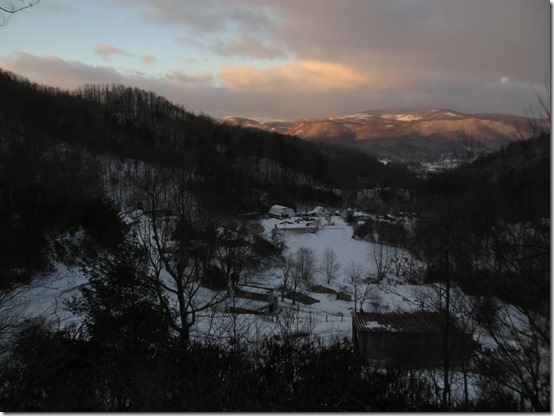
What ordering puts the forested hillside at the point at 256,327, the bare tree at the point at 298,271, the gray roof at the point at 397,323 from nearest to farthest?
the forested hillside at the point at 256,327 < the gray roof at the point at 397,323 < the bare tree at the point at 298,271

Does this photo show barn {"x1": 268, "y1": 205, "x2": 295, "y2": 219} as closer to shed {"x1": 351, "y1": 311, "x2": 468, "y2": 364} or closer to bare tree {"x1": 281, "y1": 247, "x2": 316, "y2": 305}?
bare tree {"x1": 281, "y1": 247, "x2": 316, "y2": 305}

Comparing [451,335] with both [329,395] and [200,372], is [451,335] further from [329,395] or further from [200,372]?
[200,372]

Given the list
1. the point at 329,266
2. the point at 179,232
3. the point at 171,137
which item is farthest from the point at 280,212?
the point at 179,232

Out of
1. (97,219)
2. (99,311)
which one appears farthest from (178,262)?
(97,219)

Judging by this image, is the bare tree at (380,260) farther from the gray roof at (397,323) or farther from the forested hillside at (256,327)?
the gray roof at (397,323)

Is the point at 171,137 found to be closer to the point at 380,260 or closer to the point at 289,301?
the point at 380,260

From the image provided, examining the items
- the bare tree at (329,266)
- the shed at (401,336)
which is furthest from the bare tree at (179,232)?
the bare tree at (329,266)

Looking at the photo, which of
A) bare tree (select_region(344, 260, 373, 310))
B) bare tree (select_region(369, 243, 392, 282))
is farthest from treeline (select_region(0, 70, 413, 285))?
bare tree (select_region(369, 243, 392, 282))
